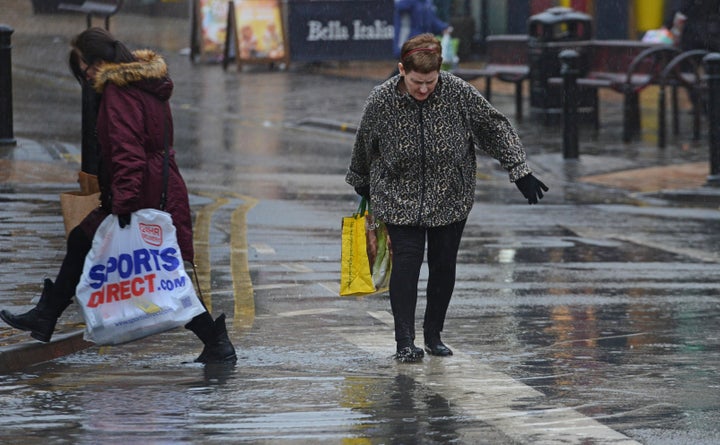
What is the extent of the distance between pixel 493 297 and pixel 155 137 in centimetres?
315

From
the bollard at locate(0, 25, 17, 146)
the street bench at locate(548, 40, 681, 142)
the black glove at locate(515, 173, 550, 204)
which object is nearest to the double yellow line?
the black glove at locate(515, 173, 550, 204)

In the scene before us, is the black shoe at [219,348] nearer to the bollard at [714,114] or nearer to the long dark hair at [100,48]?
the long dark hair at [100,48]

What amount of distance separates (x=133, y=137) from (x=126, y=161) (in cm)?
13

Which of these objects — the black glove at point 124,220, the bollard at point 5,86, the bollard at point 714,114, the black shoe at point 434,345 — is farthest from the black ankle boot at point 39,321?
the bollard at point 5,86

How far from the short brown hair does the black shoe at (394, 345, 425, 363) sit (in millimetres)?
1330

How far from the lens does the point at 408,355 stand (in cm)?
782

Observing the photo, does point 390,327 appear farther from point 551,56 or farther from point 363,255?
point 551,56

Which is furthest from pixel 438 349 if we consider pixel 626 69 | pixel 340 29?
pixel 340 29

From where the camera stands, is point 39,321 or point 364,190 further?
point 364,190

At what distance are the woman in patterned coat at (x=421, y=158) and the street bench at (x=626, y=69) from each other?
504 inches

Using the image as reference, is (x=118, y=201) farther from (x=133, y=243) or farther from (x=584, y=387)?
(x=584, y=387)

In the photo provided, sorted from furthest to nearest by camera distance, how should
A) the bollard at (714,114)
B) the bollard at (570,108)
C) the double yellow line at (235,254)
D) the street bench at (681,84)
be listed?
the street bench at (681,84) < the bollard at (570,108) < the bollard at (714,114) < the double yellow line at (235,254)

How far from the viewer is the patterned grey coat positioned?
7730mm

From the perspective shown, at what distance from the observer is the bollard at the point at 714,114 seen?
16109 mm
